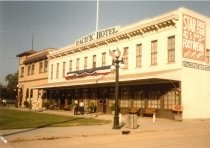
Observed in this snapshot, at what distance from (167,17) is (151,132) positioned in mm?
11674

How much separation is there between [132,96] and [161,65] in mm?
4535

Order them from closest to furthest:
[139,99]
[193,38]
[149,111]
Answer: [193,38]
[149,111]
[139,99]

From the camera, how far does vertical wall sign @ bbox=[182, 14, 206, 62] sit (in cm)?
2430

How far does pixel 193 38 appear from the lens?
25.1 metres

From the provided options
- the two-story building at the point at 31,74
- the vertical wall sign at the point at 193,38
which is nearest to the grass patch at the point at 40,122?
the vertical wall sign at the point at 193,38

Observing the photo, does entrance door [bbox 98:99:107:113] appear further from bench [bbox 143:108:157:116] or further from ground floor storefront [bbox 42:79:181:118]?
bench [bbox 143:108:157:116]

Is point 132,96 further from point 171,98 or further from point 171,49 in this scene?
point 171,49

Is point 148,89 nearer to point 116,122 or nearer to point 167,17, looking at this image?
point 167,17

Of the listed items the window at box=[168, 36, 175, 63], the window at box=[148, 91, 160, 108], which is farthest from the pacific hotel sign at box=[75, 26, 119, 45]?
the window at box=[148, 91, 160, 108]

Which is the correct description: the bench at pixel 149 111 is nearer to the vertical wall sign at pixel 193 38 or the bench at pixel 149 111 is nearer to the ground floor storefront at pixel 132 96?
the ground floor storefront at pixel 132 96

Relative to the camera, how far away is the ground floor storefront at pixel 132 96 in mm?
24312

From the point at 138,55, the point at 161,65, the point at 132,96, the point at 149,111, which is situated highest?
the point at 138,55

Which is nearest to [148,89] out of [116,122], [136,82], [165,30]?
[136,82]

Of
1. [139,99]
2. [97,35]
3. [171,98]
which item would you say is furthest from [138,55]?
[97,35]
